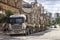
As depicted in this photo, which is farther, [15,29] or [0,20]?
[0,20]

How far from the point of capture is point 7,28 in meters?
39.7

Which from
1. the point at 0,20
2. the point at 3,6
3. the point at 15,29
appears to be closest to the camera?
the point at 15,29

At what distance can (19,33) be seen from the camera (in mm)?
38875

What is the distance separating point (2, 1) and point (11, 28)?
1116 inches

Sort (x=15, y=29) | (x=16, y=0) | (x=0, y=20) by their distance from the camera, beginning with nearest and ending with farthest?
(x=15, y=29)
(x=0, y=20)
(x=16, y=0)

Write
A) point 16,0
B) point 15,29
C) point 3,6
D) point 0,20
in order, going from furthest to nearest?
1. point 16,0
2. point 3,6
3. point 0,20
4. point 15,29

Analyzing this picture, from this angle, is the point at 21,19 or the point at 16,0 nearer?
the point at 21,19

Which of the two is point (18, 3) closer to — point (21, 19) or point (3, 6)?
point (3, 6)

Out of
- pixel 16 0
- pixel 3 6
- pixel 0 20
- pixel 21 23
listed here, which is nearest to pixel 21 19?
pixel 21 23

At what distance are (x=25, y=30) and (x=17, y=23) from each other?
1.84 m

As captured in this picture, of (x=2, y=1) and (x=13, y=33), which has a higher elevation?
(x=2, y=1)

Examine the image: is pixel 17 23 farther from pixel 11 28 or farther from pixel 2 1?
pixel 2 1

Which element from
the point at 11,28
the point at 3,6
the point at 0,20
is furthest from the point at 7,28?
the point at 3,6

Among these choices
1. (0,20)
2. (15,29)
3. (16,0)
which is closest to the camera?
(15,29)
